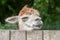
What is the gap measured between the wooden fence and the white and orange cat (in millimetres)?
62

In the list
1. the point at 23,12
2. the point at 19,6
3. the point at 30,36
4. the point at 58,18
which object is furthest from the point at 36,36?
the point at 19,6

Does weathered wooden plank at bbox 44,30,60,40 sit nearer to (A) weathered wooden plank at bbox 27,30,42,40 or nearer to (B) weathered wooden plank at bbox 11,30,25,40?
(A) weathered wooden plank at bbox 27,30,42,40

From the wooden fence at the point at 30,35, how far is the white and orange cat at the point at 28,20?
2.4 inches

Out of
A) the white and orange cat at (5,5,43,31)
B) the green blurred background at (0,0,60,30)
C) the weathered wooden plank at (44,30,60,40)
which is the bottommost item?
the weathered wooden plank at (44,30,60,40)

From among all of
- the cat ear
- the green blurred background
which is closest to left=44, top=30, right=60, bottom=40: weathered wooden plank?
the cat ear

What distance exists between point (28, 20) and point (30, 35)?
12cm

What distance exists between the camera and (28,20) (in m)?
2.06

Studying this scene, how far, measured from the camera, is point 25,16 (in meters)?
2.08

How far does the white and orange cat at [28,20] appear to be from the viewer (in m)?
2.04

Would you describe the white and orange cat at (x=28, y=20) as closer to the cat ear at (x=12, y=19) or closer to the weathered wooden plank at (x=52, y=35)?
the cat ear at (x=12, y=19)

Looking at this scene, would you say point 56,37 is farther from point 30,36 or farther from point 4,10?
point 4,10

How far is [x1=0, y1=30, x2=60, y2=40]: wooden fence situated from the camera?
6.96 ft

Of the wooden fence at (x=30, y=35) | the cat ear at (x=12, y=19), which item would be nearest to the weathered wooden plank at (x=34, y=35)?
the wooden fence at (x=30, y=35)

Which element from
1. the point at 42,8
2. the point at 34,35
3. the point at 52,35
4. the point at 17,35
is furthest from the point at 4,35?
the point at 42,8
